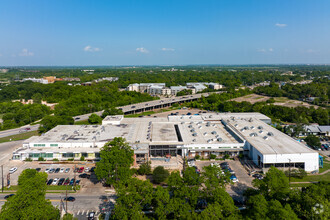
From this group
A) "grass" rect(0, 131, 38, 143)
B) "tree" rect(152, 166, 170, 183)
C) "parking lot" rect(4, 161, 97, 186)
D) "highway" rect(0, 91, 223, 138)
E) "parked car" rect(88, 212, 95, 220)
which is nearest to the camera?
"parked car" rect(88, 212, 95, 220)

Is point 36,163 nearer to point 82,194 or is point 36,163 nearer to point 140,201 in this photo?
point 82,194

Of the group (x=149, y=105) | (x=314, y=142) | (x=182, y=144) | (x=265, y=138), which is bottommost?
(x=314, y=142)

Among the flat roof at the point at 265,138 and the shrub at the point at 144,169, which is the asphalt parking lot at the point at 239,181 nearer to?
the flat roof at the point at 265,138

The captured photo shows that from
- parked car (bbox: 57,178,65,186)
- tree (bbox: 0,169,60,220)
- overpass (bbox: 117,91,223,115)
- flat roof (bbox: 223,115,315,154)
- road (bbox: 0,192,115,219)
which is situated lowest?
road (bbox: 0,192,115,219)

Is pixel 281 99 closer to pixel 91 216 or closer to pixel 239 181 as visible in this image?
pixel 239 181

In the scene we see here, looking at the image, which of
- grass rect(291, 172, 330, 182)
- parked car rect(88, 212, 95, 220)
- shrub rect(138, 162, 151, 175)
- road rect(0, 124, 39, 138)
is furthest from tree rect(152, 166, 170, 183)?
road rect(0, 124, 39, 138)

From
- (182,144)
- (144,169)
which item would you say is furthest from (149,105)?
(144,169)

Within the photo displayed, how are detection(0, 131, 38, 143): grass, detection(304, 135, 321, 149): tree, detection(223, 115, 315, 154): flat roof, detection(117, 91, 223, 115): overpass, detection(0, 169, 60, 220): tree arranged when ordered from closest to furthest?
detection(0, 169, 60, 220): tree, detection(223, 115, 315, 154): flat roof, detection(304, 135, 321, 149): tree, detection(0, 131, 38, 143): grass, detection(117, 91, 223, 115): overpass

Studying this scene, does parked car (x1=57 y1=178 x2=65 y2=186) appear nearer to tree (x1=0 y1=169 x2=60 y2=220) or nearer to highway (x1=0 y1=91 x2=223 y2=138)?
tree (x1=0 y1=169 x2=60 y2=220)

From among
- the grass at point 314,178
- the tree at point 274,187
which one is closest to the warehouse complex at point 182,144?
the grass at point 314,178
